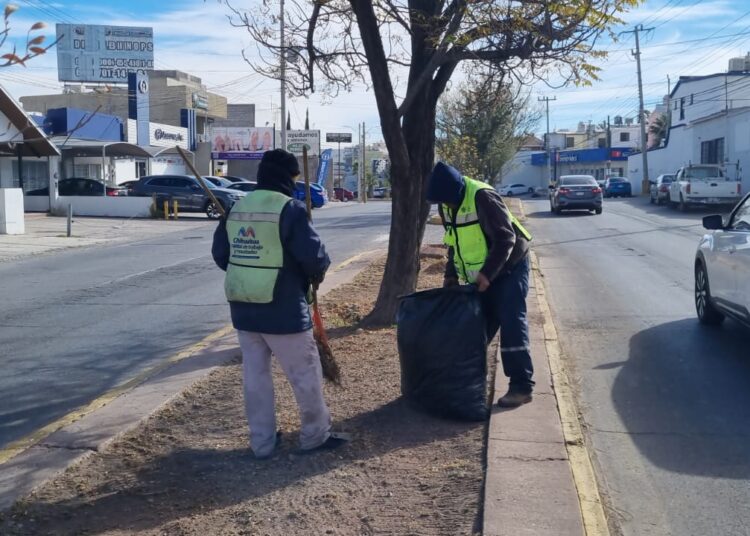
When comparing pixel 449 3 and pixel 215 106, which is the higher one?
pixel 215 106

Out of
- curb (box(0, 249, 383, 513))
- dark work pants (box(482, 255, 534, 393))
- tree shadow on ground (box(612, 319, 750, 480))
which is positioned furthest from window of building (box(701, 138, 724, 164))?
dark work pants (box(482, 255, 534, 393))

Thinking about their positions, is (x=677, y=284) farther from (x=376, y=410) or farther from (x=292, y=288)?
(x=292, y=288)

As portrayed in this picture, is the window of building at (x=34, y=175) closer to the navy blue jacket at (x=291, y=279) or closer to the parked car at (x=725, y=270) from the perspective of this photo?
the parked car at (x=725, y=270)

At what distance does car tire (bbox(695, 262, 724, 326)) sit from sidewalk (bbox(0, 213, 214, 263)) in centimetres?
1485

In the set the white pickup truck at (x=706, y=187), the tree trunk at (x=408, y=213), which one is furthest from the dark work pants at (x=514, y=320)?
the white pickup truck at (x=706, y=187)

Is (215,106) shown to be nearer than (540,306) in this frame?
No

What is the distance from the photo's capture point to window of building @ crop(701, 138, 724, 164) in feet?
152

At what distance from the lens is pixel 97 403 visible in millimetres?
6539

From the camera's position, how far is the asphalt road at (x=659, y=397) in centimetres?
461

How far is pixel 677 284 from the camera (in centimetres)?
1285

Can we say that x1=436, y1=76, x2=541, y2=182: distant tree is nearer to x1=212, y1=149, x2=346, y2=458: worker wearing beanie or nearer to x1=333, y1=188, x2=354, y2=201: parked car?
x1=212, y1=149, x2=346, y2=458: worker wearing beanie

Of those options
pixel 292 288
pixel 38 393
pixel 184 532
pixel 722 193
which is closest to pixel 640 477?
pixel 292 288

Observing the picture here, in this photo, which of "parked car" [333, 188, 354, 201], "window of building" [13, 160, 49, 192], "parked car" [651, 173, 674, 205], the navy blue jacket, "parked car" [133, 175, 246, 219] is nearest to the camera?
the navy blue jacket

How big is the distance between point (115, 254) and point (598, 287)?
11647 millimetres
